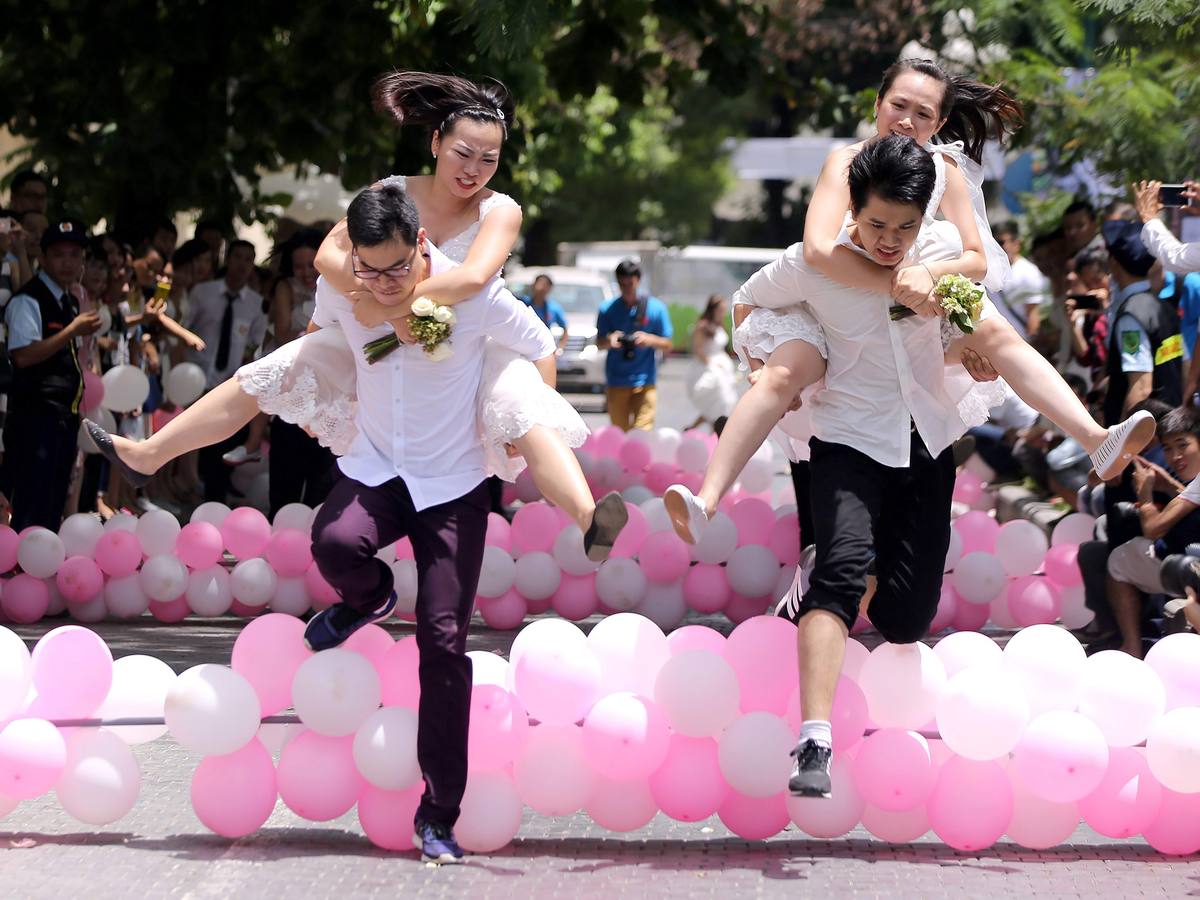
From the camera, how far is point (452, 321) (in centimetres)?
484

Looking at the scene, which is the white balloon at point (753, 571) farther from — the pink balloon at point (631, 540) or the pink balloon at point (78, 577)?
the pink balloon at point (78, 577)

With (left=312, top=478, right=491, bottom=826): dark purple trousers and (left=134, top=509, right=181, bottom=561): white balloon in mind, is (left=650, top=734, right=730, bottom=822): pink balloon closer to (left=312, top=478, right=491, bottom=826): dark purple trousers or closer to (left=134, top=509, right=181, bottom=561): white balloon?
(left=312, top=478, right=491, bottom=826): dark purple trousers

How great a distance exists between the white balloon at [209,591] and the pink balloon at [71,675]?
3.48 meters

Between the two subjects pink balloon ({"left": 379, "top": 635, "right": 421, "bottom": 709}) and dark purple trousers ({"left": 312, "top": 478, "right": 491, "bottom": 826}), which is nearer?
dark purple trousers ({"left": 312, "top": 478, "right": 491, "bottom": 826})

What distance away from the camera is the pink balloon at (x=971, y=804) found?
15.8 ft

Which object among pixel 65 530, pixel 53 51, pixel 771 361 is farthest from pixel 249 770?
pixel 53 51

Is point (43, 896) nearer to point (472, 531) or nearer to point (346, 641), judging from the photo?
point (346, 641)

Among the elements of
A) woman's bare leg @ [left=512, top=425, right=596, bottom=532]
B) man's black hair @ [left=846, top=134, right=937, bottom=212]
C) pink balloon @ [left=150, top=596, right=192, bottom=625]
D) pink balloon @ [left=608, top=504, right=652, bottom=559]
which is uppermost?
man's black hair @ [left=846, top=134, right=937, bottom=212]

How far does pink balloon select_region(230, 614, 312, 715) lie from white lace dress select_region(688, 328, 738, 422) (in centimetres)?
1168

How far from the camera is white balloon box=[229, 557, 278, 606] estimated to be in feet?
27.5

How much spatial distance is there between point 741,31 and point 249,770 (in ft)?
26.2

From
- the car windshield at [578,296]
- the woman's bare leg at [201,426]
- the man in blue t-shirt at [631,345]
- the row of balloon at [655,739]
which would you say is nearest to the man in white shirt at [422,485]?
the row of balloon at [655,739]

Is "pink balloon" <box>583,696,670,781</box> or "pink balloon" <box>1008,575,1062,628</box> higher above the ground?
"pink balloon" <box>583,696,670,781</box>

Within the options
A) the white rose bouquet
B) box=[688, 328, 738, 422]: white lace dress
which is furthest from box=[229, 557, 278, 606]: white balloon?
box=[688, 328, 738, 422]: white lace dress
